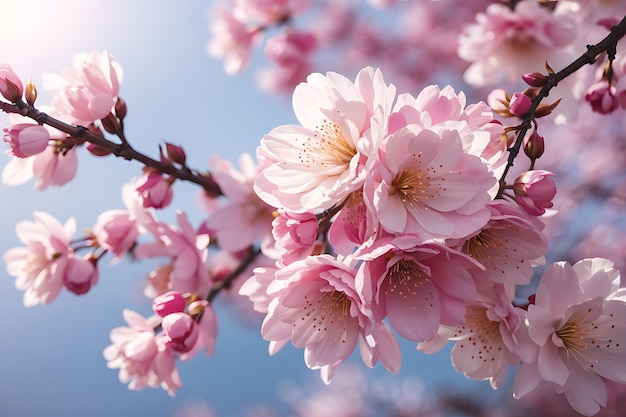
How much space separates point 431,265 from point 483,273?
3.3 inches

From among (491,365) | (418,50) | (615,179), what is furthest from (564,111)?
(418,50)

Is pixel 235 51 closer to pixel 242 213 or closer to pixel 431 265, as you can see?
pixel 242 213

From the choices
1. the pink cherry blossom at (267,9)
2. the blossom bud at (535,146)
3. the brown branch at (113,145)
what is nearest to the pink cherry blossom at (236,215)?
the brown branch at (113,145)

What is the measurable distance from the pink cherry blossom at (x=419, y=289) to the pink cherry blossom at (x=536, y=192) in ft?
0.45

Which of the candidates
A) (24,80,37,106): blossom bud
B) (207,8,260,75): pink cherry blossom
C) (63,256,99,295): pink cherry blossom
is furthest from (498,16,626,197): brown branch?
(207,8,260,75): pink cherry blossom

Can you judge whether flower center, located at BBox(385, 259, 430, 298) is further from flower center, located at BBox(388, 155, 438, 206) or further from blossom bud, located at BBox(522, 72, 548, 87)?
blossom bud, located at BBox(522, 72, 548, 87)

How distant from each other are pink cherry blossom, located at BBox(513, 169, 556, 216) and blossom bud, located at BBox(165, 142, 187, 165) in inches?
25.2

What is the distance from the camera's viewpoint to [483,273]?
81 centimetres

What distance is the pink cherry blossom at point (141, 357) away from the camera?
1101mm

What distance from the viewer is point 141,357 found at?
1.09 metres

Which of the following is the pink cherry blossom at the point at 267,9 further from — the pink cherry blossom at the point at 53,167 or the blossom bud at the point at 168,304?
the blossom bud at the point at 168,304

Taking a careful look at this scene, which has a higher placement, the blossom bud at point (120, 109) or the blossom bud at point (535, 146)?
the blossom bud at point (120, 109)

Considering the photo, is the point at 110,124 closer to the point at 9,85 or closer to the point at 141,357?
the point at 9,85

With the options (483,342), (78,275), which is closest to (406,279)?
(483,342)
